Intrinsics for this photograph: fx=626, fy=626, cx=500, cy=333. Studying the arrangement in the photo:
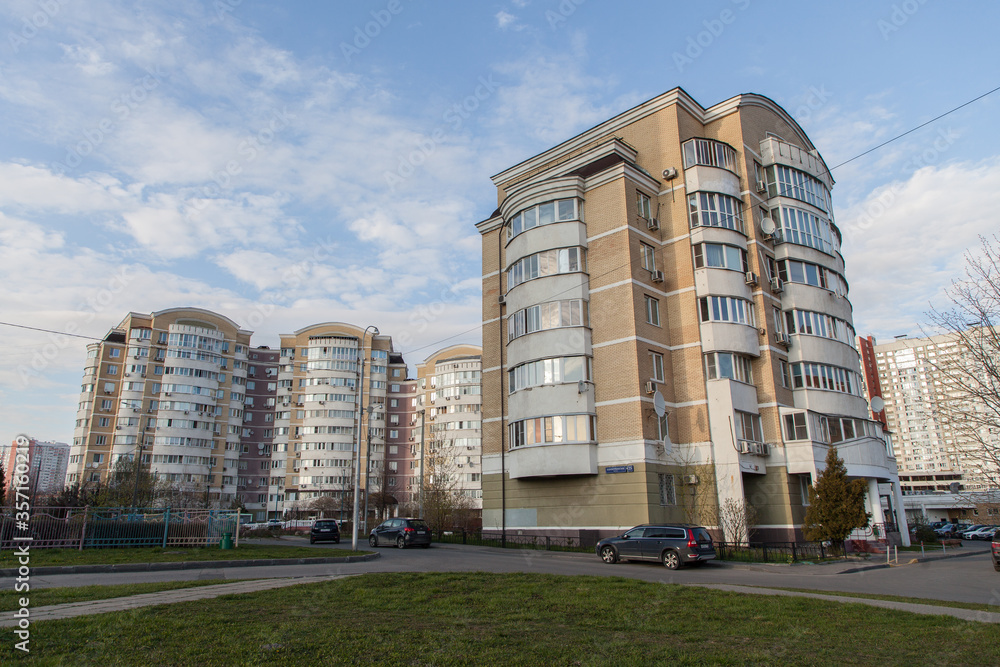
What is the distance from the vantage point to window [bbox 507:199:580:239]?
34.1 meters

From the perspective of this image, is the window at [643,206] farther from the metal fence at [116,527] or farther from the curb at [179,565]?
the metal fence at [116,527]

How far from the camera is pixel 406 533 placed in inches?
1203

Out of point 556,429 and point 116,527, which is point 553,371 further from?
point 116,527

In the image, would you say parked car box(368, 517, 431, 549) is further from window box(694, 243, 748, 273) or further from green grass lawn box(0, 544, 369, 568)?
window box(694, 243, 748, 273)

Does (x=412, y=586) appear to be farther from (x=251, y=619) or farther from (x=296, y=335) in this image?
(x=296, y=335)

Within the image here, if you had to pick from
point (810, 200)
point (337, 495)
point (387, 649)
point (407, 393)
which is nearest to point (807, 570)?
point (387, 649)

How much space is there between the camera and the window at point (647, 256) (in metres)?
32.8

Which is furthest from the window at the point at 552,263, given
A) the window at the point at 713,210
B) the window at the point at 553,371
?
the window at the point at 713,210

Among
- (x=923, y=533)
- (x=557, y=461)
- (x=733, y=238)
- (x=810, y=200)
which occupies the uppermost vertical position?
(x=810, y=200)

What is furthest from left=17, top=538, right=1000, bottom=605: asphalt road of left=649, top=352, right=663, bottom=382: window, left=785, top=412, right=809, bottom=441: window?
left=649, top=352, right=663, bottom=382: window

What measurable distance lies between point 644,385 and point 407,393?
70.9 metres

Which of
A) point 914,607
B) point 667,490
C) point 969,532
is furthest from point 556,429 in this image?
point 969,532

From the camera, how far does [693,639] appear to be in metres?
8.19

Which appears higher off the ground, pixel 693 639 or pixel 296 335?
pixel 296 335
